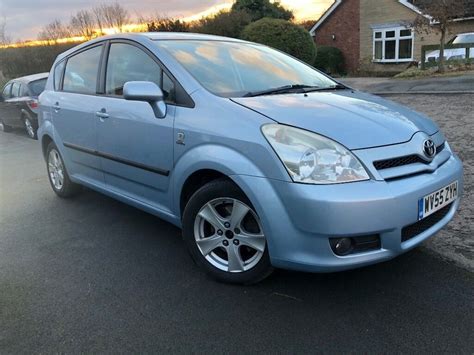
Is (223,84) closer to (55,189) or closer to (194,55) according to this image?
(194,55)

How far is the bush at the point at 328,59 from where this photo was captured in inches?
1035

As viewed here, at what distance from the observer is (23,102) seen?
10.4 meters

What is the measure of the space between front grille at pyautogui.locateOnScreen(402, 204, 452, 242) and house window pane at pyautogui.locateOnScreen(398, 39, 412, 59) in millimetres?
23796

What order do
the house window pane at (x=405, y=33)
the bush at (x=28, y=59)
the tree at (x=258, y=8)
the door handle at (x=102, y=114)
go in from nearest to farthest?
the door handle at (x=102, y=114) → the house window pane at (x=405, y=33) → the bush at (x=28, y=59) → the tree at (x=258, y=8)

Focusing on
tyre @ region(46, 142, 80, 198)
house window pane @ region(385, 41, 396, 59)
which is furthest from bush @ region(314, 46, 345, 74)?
tyre @ region(46, 142, 80, 198)

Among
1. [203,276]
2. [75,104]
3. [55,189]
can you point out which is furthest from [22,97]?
[203,276]

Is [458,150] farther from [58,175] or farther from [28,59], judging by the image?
[28,59]

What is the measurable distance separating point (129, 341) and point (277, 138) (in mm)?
1396

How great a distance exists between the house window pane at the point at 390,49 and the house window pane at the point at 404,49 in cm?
40

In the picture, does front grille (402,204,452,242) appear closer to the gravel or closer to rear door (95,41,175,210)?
the gravel

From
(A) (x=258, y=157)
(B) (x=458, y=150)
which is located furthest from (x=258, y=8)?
(A) (x=258, y=157)

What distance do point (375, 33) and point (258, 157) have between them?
84.8 feet

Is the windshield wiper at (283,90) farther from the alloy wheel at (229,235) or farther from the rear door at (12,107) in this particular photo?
the rear door at (12,107)

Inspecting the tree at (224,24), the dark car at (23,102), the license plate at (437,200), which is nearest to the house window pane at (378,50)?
the tree at (224,24)
